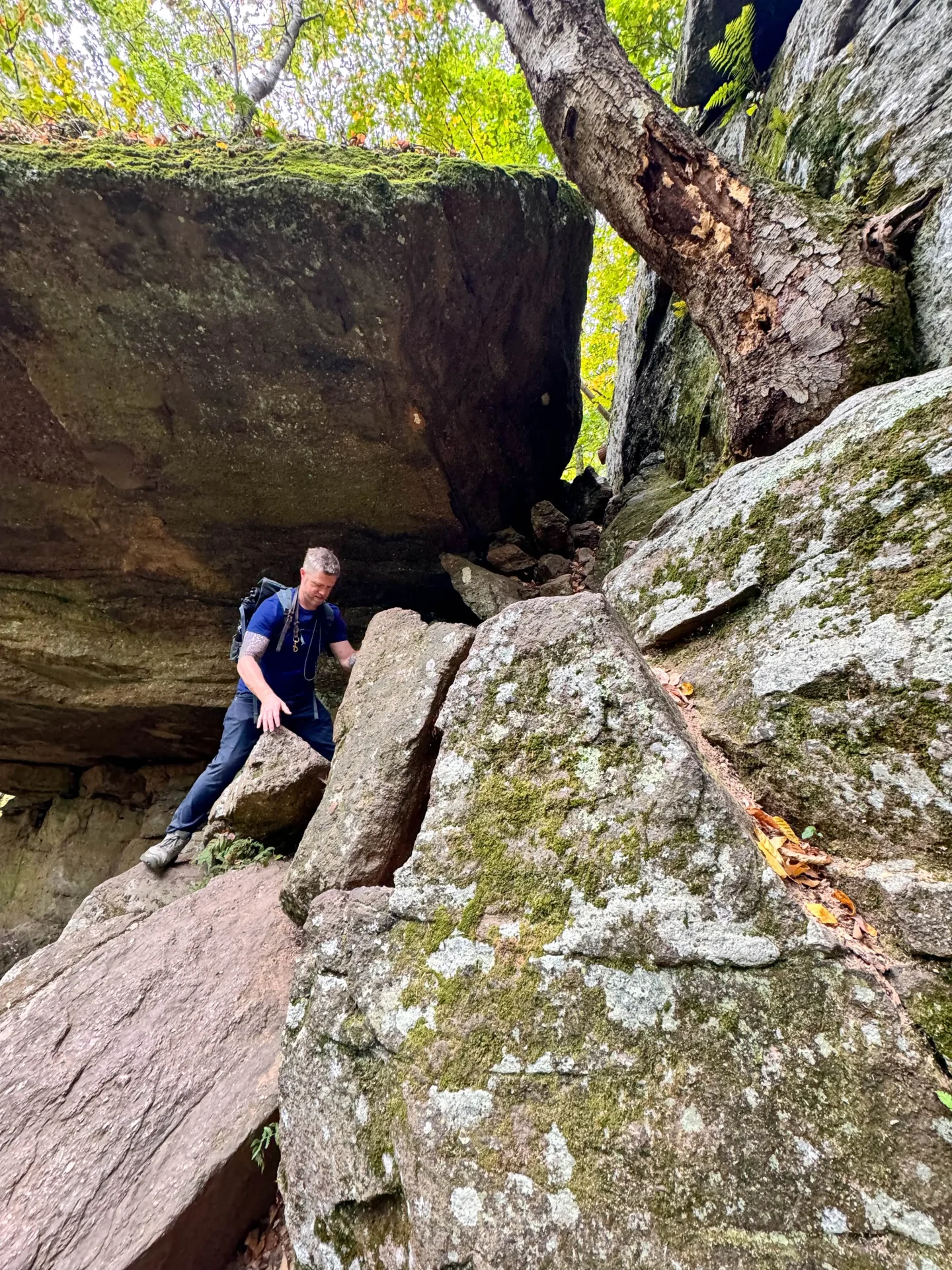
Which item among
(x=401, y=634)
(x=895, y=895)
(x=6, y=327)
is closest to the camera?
(x=895, y=895)

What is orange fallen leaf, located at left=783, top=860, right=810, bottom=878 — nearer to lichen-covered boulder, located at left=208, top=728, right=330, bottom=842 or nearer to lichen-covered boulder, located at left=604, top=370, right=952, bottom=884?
lichen-covered boulder, located at left=604, top=370, right=952, bottom=884

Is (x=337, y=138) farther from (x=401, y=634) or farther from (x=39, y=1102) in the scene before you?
(x=39, y=1102)

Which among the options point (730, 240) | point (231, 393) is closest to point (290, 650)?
point (231, 393)

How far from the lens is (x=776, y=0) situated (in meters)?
6.67

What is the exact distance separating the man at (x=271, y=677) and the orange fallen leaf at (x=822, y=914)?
4.30 m

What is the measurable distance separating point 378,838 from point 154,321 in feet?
17.8

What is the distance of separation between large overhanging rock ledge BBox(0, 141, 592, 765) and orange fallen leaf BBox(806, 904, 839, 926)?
19.3 feet

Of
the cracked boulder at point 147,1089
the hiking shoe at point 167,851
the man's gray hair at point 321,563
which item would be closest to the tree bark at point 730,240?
the man's gray hair at point 321,563

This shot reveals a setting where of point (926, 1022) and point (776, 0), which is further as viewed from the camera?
point (776, 0)

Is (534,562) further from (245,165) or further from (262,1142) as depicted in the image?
(262,1142)

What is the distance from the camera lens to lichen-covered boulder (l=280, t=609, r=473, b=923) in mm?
3381

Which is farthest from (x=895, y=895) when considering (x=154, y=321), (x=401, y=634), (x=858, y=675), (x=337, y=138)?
(x=337, y=138)

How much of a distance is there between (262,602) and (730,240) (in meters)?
5.31

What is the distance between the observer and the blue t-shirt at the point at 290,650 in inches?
211
